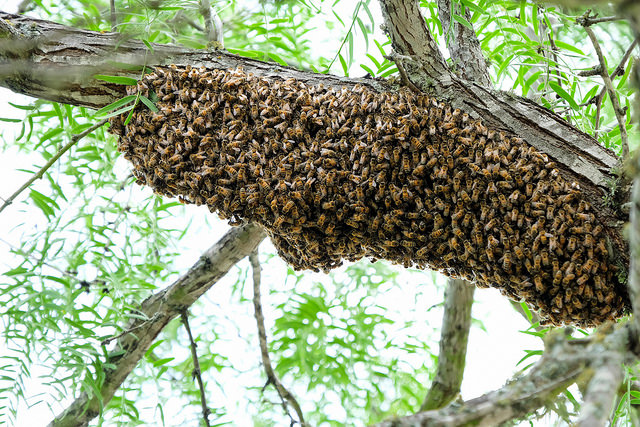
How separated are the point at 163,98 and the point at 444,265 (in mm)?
1084

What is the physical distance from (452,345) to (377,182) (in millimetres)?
1688

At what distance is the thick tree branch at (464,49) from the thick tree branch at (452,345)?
4.35ft

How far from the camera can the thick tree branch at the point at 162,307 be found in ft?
8.25

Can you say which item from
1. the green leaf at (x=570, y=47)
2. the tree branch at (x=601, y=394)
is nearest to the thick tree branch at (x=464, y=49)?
the green leaf at (x=570, y=47)

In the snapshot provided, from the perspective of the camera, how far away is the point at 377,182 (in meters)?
1.63

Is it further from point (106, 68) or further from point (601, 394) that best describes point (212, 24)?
point (601, 394)

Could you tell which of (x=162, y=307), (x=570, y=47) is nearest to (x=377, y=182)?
(x=570, y=47)

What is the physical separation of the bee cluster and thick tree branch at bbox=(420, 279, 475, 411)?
4.31 feet

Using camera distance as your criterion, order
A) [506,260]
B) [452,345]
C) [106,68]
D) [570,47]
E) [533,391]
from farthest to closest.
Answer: [452,345], [570,47], [106,68], [506,260], [533,391]

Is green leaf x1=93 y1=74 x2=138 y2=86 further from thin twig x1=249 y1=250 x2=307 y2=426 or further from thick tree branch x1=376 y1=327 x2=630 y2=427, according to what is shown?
thick tree branch x1=376 y1=327 x2=630 y2=427

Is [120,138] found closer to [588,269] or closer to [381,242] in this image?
[381,242]

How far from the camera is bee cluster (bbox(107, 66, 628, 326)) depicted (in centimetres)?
153

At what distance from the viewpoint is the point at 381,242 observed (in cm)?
169

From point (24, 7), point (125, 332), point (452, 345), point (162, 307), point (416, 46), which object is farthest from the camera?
point (452, 345)
